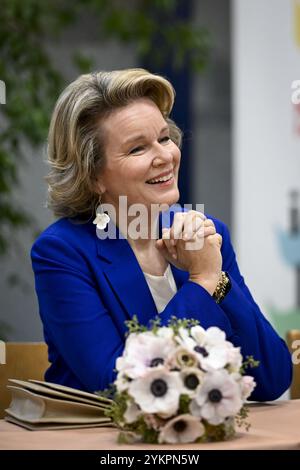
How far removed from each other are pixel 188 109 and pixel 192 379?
5.01 m

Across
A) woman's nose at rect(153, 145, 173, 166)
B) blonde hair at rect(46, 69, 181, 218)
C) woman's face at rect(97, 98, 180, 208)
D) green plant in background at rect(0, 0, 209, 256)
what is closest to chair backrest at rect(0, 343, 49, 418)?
blonde hair at rect(46, 69, 181, 218)

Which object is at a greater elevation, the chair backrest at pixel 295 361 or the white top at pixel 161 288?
the white top at pixel 161 288

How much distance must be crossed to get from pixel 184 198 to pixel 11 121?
7.43 ft

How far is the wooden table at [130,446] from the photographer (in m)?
1.63

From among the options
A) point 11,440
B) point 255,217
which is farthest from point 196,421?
point 255,217

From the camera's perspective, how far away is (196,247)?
223 centimetres

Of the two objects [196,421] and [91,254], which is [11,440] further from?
[91,254]

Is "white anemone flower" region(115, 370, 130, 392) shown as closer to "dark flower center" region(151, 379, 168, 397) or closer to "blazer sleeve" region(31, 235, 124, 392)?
"dark flower center" region(151, 379, 168, 397)

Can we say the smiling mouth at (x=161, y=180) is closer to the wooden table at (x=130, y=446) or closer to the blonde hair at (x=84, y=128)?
the blonde hair at (x=84, y=128)

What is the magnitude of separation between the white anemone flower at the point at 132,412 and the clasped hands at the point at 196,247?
612 mm

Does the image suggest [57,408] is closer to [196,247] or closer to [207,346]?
[207,346]

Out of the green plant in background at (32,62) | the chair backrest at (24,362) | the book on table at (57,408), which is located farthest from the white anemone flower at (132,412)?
the green plant in background at (32,62)

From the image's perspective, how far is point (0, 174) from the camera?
14.5 feet

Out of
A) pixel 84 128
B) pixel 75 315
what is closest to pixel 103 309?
pixel 75 315
